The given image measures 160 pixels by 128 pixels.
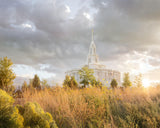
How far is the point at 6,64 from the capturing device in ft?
32.0

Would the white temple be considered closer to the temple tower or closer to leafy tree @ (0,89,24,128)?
the temple tower

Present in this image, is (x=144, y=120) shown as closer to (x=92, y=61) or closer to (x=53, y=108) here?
(x=53, y=108)

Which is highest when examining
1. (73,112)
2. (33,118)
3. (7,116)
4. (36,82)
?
(36,82)

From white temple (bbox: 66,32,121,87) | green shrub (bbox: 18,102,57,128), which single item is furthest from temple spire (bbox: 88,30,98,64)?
green shrub (bbox: 18,102,57,128)

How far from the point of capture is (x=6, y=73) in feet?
31.4

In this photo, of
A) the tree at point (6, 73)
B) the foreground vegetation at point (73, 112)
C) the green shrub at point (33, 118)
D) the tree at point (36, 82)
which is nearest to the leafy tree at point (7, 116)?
the foreground vegetation at point (73, 112)

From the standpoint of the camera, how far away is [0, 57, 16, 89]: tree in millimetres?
9438

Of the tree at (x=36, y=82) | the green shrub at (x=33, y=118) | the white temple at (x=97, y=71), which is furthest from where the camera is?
the white temple at (x=97, y=71)

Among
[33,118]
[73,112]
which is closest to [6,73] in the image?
[73,112]

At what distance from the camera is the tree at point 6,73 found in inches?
372

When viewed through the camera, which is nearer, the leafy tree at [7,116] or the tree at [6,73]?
the leafy tree at [7,116]

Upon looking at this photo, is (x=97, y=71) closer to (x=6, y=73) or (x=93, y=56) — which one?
(x=93, y=56)

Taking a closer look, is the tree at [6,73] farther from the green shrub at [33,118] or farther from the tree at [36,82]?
the green shrub at [33,118]

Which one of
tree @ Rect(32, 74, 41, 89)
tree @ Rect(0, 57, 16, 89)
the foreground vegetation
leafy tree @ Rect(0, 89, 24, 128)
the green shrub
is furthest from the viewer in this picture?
tree @ Rect(32, 74, 41, 89)
